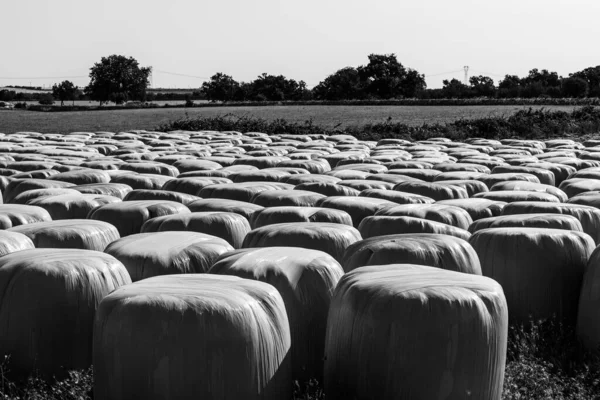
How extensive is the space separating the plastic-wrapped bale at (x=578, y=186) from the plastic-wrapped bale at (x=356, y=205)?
3.17m

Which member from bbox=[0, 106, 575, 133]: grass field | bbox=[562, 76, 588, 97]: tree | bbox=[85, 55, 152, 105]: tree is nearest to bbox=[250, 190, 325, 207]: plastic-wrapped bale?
bbox=[0, 106, 575, 133]: grass field

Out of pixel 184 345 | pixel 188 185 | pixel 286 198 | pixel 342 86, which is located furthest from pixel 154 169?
pixel 342 86

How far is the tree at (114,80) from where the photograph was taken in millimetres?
113150

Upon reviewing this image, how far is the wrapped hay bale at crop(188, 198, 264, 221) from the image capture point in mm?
7926

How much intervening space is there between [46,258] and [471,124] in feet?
90.7

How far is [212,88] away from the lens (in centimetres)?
11844

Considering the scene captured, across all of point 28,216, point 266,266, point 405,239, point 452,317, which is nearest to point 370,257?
point 405,239

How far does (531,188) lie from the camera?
388 inches

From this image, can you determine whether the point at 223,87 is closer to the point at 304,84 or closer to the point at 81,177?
the point at 304,84

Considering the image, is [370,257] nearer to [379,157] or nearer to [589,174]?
[589,174]

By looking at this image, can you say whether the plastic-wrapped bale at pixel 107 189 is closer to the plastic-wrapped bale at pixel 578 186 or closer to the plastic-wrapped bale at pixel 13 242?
the plastic-wrapped bale at pixel 13 242

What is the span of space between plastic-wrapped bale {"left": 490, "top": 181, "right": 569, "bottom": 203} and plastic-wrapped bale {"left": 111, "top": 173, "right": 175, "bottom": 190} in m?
4.56

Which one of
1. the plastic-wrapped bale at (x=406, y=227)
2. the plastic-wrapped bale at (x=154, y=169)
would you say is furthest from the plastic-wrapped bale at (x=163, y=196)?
the plastic-wrapped bale at (x=154, y=169)

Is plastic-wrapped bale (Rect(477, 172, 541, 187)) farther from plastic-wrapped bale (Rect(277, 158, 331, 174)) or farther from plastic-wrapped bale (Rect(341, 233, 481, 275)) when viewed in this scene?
plastic-wrapped bale (Rect(341, 233, 481, 275))
